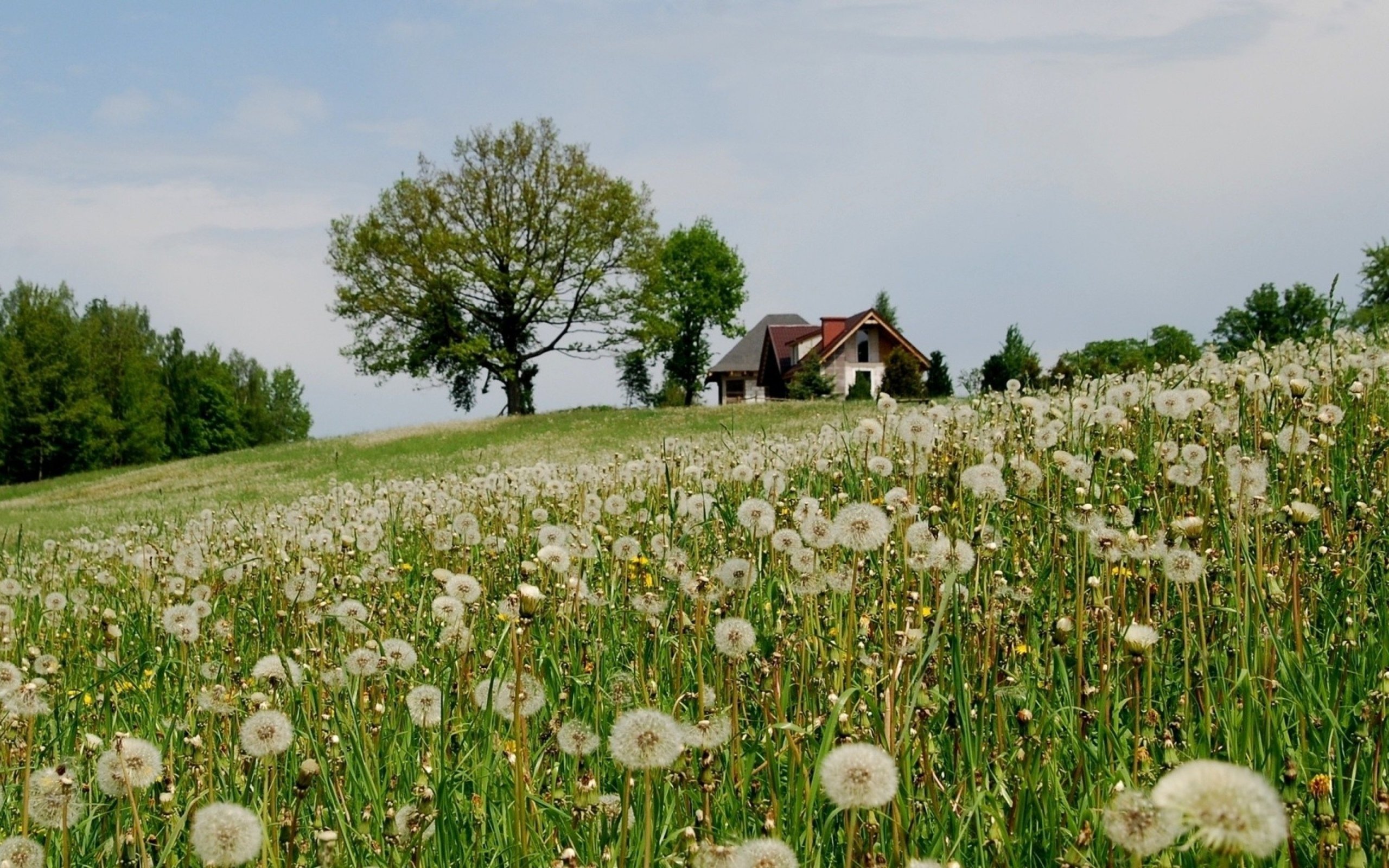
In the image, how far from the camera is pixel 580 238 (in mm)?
45781

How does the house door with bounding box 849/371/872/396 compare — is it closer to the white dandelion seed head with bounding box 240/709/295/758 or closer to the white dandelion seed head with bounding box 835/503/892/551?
the white dandelion seed head with bounding box 835/503/892/551

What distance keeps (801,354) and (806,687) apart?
7082 cm

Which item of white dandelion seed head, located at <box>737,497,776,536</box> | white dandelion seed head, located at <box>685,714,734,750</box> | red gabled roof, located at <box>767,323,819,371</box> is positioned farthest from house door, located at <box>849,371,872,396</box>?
white dandelion seed head, located at <box>685,714,734,750</box>

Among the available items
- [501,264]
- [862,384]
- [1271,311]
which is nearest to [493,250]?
[501,264]

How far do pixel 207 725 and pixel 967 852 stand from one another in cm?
171

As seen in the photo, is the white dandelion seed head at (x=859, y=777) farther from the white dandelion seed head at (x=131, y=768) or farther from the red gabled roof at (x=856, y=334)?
the red gabled roof at (x=856, y=334)

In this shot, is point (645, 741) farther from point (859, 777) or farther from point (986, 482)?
point (986, 482)

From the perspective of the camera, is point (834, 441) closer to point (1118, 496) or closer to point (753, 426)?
point (1118, 496)

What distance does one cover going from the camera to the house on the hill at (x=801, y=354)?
217 ft

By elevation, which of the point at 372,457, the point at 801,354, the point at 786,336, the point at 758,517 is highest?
the point at 786,336

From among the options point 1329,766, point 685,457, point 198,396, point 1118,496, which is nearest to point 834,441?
point 685,457

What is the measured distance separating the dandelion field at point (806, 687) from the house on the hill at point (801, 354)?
166 ft

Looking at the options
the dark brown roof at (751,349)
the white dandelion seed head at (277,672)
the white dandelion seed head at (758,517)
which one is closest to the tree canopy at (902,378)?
the dark brown roof at (751,349)

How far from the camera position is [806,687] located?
2654mm
